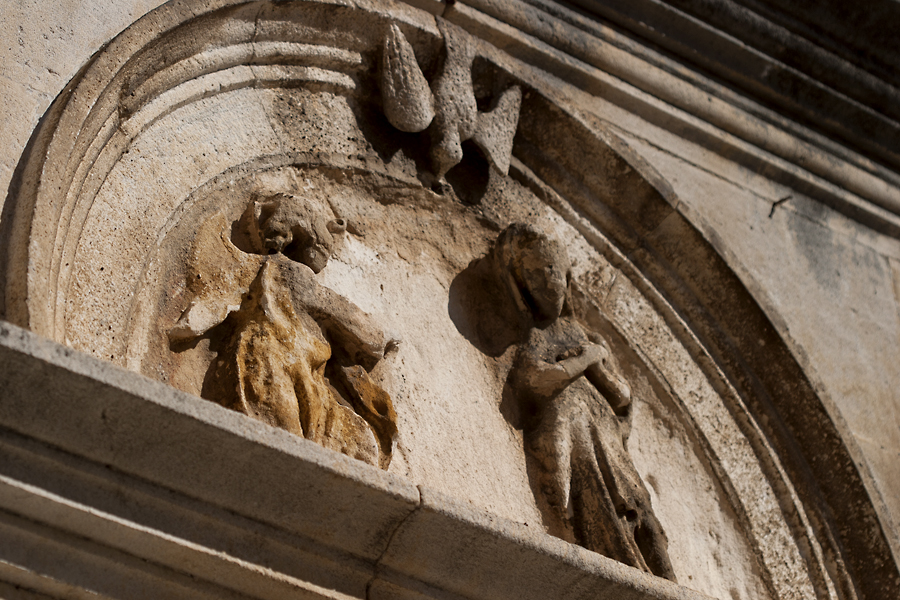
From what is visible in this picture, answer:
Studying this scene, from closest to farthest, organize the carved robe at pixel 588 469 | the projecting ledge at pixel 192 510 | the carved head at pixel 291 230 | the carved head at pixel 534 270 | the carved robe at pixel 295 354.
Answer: the projecting ledge at pixel 192 510 → the carved robe at pixel 295 354 → the carved head at pixel 291 230 → the carved robe at pixel 588 469 → the carved head at pixel 534 270

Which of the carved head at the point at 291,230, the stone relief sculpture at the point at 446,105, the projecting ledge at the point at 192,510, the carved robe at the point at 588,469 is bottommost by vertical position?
the projecting ledge at the point at 192,510

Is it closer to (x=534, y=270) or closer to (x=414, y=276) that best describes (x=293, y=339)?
(x=414, y=276)

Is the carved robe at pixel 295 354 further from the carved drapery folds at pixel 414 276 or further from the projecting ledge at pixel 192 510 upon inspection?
the projecting ledge at pixel 192 510

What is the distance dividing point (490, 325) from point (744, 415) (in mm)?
1090

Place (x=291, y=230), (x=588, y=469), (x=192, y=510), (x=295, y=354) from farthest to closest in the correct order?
(x=588, y=469)
(x=291, y=230)
(x=295, y=354)
(x=192, y=510)

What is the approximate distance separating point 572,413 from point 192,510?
4.38 ft

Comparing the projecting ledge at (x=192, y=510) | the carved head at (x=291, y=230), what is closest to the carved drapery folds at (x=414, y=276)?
the carved head at (x=291, y=230)

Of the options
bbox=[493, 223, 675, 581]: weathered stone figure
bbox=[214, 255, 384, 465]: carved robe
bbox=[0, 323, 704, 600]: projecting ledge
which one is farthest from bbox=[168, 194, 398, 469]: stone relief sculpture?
bbox=[493, 223, 675, 581]: weathered stone figure

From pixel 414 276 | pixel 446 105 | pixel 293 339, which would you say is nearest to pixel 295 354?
pixel 293 339

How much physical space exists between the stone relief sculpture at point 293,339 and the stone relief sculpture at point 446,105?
1.85 ft

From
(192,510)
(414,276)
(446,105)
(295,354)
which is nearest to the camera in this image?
(192,510)

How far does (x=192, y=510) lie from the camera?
166 cm

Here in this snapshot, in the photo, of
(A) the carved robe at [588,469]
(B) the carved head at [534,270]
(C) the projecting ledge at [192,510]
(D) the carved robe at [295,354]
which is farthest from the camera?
(B) the carved head at [534,270]

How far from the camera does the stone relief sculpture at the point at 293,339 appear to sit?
2.03 metres
